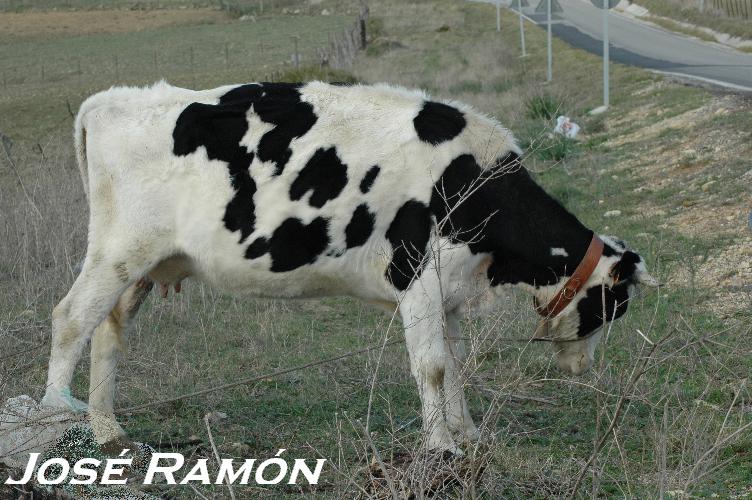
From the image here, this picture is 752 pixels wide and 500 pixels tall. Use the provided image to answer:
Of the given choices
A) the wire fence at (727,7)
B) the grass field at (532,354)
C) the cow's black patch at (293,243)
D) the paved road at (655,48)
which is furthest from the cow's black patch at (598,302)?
the wire fence at (727,7)

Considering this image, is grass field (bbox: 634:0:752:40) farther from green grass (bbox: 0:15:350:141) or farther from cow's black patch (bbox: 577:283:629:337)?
cow's black patch (bbox: 577:283:629:337)

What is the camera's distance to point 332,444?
23.0 ft

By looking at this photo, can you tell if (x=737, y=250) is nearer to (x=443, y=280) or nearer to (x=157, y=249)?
(x=443, y=280)

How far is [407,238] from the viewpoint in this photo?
6906 mm

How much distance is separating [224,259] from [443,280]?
1.40m

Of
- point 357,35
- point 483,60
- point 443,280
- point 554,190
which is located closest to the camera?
point 443,280

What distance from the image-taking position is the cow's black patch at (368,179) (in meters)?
6.93

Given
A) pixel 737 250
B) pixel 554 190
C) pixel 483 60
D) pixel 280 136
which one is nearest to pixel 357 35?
pixel 483 60

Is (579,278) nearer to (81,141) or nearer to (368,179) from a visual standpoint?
(368,179)

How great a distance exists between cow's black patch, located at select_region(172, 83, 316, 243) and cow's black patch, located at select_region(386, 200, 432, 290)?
823 millimetres

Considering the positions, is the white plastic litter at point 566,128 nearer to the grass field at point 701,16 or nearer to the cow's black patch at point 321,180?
the cow's black patch at point 321,180

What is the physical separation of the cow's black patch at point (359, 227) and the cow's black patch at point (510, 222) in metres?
0.41

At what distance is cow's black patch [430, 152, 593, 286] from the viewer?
6.89 meters

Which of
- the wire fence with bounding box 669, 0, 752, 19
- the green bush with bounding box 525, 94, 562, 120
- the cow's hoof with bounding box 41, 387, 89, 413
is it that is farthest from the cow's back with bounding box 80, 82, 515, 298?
the wire fence with bounding box 669, 0, 752, 19
